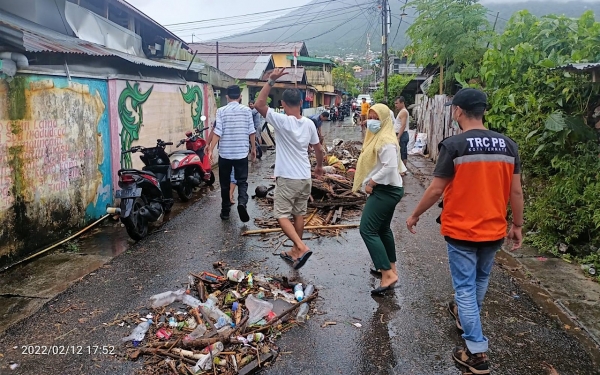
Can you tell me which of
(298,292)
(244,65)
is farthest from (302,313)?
(244,65)

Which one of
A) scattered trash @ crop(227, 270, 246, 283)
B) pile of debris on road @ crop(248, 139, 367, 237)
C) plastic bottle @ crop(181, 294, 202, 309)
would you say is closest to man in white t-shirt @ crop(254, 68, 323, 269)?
scattered trash @ crop(227, 270, 246, 283)

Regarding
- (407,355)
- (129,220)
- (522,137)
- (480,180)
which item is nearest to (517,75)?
(522,137)

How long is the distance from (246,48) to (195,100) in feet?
75.7

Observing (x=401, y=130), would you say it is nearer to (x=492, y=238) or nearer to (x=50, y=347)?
(x=492, y=238)

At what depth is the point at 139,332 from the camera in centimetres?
368

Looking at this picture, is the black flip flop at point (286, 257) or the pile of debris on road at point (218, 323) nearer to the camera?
the pile of debris on road at point (218, 323)

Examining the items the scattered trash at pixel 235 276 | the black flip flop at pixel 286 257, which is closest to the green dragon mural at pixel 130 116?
the black flip flop at pixel 286 257

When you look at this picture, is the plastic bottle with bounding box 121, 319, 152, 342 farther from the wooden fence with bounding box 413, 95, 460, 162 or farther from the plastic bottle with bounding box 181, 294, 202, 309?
the wooden fence with bounding box 413, 95, 460, 162

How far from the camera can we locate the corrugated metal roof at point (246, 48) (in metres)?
30.0

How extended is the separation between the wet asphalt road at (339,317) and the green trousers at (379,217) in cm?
41

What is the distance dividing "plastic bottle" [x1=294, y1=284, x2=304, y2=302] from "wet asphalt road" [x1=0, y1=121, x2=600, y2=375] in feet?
0.69

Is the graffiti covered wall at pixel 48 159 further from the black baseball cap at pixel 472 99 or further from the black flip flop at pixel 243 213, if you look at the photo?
the black baseball cap at pixel 472 99

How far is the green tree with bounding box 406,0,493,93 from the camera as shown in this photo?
1109cm

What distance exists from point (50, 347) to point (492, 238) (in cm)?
337
